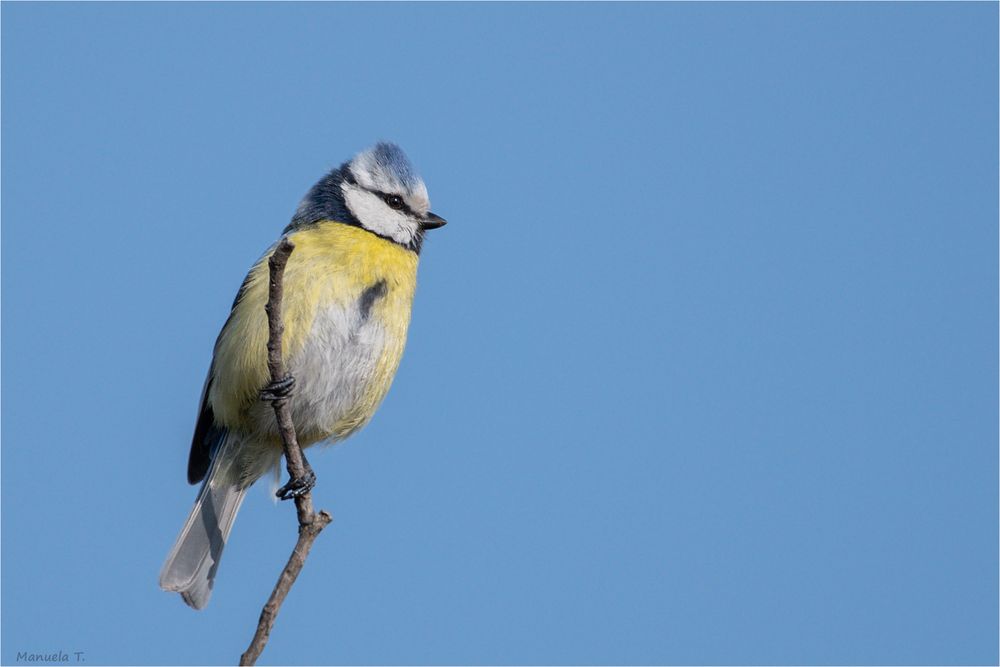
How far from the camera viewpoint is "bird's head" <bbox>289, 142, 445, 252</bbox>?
208 inches

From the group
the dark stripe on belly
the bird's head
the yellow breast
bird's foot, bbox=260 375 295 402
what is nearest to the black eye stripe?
the bird's head

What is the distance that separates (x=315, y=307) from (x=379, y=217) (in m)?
0.80

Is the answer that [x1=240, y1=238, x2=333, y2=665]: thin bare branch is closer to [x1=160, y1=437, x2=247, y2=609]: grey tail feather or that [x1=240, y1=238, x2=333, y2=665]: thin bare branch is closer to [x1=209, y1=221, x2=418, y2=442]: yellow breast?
[x1=209, y1=221, x2=418, y2=442]: yellow breast

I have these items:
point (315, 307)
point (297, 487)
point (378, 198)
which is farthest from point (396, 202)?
point (297, 487)

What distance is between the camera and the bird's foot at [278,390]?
13.9 feet

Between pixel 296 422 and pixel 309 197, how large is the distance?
1.22 meters

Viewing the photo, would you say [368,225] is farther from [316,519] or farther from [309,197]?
[316,519]

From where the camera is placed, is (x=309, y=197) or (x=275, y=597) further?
(x=309, y=197)

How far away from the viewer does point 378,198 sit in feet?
17.7

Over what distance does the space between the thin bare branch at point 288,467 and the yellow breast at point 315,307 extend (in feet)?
0.89

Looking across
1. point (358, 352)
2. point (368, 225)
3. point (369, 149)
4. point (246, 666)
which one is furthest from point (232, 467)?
point (246, 666)

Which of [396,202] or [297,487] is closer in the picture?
→ [297,487]

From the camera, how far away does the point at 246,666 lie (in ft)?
9.82

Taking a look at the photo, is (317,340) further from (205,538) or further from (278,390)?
(205,538)
